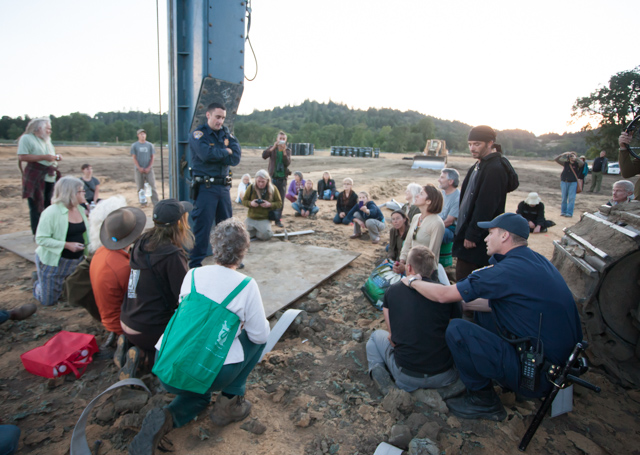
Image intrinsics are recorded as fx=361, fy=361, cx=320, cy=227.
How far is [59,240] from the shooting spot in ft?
12.1

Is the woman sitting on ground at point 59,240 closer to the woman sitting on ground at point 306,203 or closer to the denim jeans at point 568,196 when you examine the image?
the woman sitting on ground at point 306,203

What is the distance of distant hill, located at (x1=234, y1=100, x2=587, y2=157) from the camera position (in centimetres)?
6269

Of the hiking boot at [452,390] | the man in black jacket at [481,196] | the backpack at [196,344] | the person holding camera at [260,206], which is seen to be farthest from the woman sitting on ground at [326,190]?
the backpack at [196,344]

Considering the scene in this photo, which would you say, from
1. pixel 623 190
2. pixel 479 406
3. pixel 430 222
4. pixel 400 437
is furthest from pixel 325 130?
pixel 400 437

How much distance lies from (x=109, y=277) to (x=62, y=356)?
67 cm

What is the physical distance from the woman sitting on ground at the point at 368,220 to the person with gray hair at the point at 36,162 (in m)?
4.97

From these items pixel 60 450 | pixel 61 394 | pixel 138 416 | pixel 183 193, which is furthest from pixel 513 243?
pixel 183 193

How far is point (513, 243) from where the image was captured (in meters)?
2.48

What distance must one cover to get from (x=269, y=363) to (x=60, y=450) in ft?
4.64

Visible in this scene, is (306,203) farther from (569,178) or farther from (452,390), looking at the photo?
(569,178)

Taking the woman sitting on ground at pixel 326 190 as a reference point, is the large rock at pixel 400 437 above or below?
below

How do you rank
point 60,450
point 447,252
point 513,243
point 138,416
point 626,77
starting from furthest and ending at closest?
point 626,77 < point 447,252 < point 513,243 < point 138,416 < point 60,450

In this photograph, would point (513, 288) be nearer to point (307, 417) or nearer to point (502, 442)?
point (502, 442)

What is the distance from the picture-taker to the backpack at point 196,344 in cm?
193
